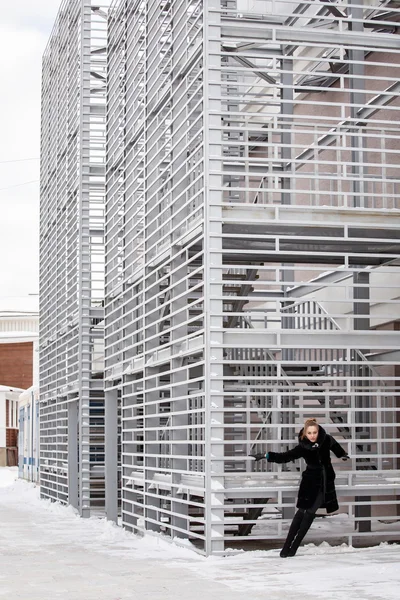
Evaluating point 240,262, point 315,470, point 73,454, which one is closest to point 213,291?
point 315,470

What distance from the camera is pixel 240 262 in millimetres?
17500

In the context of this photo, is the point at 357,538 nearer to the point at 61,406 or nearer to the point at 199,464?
the point at 199,464

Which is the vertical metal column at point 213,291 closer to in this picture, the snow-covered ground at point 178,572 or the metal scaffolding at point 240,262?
the metal scaffolding at point 240,262

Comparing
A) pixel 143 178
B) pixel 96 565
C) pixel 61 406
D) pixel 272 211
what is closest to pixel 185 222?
pixel 272 211

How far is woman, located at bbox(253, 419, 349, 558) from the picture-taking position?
12.6m

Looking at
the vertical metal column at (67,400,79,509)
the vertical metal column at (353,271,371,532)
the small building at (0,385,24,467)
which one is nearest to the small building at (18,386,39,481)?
the small building at (0,385,24,467)

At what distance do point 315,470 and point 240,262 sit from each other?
18.0 ft

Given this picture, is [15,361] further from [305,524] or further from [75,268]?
[305,524]

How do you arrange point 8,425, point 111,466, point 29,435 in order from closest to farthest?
point 111,466 → point 29,435 → point 8,425

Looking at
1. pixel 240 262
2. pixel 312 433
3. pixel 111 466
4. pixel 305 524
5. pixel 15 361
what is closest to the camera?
pixel 305 524

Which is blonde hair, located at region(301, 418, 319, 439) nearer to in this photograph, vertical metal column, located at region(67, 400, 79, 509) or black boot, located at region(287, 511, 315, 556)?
black boot, located at region(287, 511, 315, 556)

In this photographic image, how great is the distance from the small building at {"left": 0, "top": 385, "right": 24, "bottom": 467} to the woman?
4730 centimetres

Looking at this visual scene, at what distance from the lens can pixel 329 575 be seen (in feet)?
36.1

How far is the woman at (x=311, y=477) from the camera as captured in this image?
12.6m
